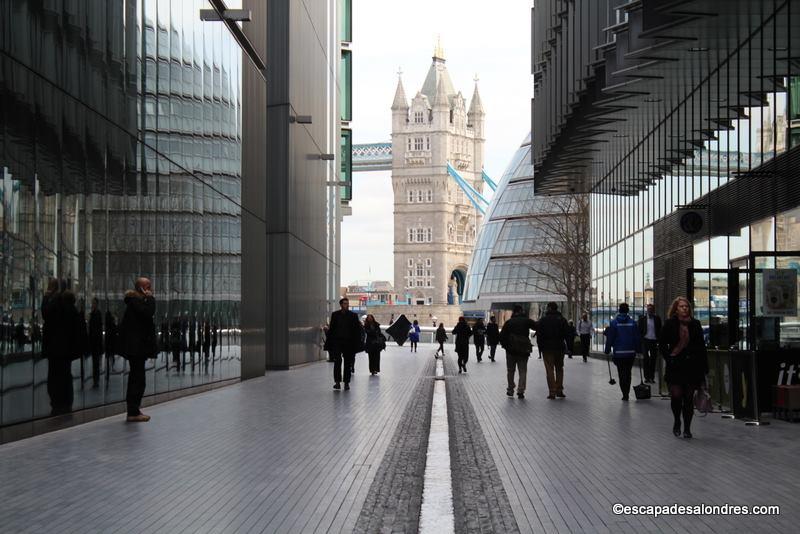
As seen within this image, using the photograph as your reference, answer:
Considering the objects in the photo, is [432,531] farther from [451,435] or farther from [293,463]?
[451,435]

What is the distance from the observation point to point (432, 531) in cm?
707

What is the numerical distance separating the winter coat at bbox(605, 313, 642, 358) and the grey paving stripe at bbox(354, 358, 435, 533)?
5.18m

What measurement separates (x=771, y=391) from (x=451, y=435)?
215 inches

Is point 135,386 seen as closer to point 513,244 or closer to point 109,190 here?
point 109,190

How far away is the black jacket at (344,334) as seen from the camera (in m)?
21.6

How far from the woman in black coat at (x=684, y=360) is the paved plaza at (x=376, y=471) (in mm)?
378

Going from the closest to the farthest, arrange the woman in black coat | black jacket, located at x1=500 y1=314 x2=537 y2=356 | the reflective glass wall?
1. the reflective glass wall
2. the woman in black coat
3. black jacket, located at x1=500 y1=314 x2=537 y2=356

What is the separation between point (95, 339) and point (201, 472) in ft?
19.2

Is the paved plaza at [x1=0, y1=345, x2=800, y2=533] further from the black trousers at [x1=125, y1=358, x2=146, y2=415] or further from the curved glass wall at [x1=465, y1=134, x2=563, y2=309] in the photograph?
the curved glass wall at [x1=465, y1=134, x2=563, y2=309]

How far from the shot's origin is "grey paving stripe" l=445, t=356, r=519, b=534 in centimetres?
750

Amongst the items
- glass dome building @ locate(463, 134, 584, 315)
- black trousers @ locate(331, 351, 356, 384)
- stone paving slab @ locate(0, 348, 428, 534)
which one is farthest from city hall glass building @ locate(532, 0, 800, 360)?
glass dome building @ locate(463, 134, 584, 315)

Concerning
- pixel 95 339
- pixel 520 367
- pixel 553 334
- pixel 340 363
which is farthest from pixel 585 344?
pixel 95 339

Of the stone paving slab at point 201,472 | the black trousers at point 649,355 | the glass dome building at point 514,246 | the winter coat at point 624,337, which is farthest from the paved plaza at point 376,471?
the glass dome building at point 514,246

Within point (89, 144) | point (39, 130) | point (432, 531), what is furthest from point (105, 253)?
point (432, 531)
